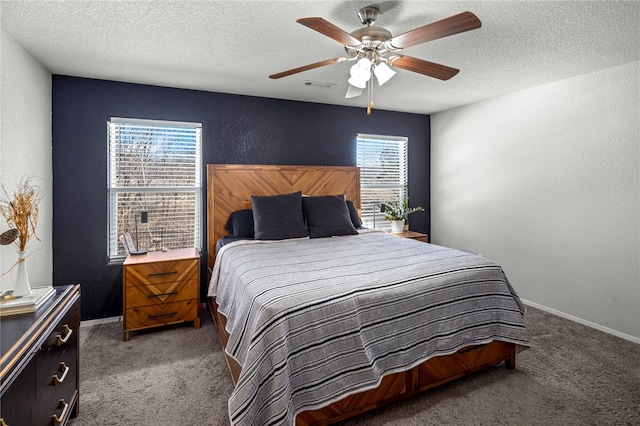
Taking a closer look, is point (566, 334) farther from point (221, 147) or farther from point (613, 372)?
point (221, 147)

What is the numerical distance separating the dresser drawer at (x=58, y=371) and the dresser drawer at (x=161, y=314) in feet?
3.35

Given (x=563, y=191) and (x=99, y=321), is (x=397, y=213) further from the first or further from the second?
(x=99, y=321)

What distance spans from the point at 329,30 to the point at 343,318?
150cm

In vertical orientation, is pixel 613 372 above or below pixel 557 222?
below

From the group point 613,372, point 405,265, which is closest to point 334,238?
point 405,265

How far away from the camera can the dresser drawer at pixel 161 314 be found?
2.93 metres

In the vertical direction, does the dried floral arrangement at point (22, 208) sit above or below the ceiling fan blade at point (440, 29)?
below

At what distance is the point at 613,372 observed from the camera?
2.38m

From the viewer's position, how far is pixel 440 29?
1737 millimetres

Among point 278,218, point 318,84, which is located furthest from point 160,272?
point 318,84

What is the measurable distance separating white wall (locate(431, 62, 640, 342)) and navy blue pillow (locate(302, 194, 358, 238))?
1.87m

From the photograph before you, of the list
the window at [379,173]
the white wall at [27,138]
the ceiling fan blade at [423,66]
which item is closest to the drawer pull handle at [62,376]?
the white wall at [27,138]

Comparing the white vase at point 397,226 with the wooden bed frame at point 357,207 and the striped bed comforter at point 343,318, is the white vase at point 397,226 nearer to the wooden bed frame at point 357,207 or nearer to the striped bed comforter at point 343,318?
the wooden bed frame at point 357,207

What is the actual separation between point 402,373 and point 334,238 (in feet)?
5.38
